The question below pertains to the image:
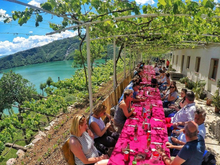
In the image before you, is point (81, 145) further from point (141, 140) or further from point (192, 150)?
point (192, 150)

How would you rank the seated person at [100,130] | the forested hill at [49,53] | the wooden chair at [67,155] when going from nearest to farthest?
the wooden chair at [67,155] → the seated person at [100,130] → the forested hill at [49,53]

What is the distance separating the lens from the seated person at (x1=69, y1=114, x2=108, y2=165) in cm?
209

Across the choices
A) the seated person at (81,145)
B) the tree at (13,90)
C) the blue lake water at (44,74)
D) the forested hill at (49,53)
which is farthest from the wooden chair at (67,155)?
the forested hill at (49,53)

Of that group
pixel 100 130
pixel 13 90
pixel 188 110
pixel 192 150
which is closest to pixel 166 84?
pixel 188 110

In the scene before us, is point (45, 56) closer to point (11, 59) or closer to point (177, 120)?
point (11, 59)

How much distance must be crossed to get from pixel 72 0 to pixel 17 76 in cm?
1820

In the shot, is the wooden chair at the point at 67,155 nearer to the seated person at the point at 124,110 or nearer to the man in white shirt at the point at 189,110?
the seated person at the point at 124,110

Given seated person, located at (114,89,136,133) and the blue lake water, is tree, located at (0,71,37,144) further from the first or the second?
seated person, located at (114,89,136,133)

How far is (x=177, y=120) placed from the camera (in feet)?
11.2

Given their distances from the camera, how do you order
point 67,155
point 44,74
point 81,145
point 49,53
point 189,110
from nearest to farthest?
point 81,145, point 67,155, point 189,110, point 44,74, point 49,53

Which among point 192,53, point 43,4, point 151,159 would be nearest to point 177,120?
point 151,159

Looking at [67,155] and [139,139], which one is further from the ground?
[139,139]

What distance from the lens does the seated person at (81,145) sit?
2088 mm

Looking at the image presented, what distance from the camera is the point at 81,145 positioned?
2176 millimetres
